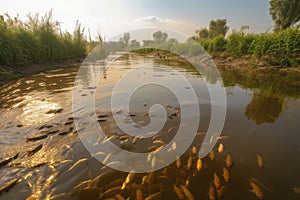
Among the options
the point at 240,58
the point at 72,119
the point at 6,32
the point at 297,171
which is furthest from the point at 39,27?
the point at 240,58

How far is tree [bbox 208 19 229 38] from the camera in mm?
42938

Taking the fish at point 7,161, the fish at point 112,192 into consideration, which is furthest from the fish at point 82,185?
the fish at point 7,161

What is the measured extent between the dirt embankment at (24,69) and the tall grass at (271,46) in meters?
14.9

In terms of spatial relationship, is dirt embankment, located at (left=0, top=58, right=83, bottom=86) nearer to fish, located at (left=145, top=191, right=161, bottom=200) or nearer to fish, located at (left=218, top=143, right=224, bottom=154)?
fish, located at (left=145, top=191, right=161, bottom=200)

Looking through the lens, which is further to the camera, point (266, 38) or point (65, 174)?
point (266, 38)

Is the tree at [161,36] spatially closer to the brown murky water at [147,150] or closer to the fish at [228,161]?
the brown murky water at [147,150]

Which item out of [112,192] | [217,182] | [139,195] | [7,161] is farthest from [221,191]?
[7,161]

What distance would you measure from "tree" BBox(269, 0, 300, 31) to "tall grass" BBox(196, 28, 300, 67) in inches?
828

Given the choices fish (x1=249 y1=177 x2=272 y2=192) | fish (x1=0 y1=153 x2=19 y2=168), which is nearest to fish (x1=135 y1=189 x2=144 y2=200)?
fish (x1=249 y1=177 x2=272 y2=192)

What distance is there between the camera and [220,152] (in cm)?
255

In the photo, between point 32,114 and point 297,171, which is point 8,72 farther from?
point 297,171

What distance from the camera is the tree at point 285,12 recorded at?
95.4ft

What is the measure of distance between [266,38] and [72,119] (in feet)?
50.8

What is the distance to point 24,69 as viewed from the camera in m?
8.79
